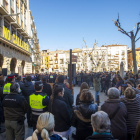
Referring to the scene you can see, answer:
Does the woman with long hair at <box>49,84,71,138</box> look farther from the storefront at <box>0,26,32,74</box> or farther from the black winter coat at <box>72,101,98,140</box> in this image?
the storefront at <box>0,26,32,74</box>

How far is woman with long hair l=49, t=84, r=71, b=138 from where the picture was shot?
284 cm

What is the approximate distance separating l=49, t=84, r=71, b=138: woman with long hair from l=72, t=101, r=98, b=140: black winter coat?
0.19 meters

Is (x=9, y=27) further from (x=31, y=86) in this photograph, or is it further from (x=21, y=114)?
(x=21, y=114)

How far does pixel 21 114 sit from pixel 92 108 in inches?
67.5

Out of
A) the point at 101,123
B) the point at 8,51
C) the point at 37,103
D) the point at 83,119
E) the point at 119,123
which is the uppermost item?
the point at 8,51

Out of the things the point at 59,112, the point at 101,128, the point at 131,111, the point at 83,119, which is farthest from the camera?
the point at 131,111

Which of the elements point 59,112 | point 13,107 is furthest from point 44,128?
point 13,107

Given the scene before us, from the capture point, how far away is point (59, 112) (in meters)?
2.85

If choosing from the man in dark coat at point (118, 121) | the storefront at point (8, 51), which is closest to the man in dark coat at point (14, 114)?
the man in dark coat at point (118, 121)

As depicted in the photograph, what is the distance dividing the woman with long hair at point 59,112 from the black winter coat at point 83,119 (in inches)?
7.4

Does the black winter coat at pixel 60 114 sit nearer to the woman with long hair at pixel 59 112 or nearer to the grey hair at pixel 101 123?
the woman with long hair at pixel 59 112

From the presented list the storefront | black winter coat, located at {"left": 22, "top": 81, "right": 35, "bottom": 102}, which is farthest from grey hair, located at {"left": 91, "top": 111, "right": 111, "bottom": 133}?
the storefront

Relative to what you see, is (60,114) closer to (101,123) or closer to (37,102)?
(37,102)

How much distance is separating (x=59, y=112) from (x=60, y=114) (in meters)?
0.05
